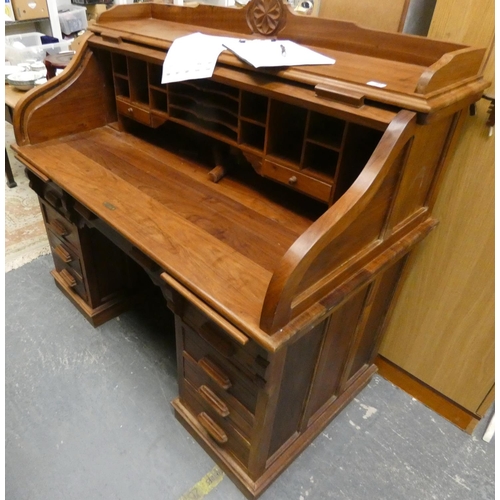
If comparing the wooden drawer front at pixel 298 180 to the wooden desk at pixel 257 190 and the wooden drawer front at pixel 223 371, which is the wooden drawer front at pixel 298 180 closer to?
the wooden desk at pixel 257 190

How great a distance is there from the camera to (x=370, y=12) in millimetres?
1098

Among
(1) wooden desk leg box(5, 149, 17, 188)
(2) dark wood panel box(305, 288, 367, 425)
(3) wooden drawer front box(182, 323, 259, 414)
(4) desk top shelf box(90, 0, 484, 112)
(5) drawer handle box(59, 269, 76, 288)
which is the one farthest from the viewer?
(1) wooden desk leg box(5, 149, 17, 188)

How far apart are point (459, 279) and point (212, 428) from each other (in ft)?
2.80

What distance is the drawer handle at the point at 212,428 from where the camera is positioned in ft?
3.92

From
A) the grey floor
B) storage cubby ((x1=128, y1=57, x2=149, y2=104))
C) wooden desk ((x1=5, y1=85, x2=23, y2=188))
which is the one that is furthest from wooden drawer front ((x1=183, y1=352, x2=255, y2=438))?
wooden desk ((x1=5, y1=85, x2=23, y2=188))

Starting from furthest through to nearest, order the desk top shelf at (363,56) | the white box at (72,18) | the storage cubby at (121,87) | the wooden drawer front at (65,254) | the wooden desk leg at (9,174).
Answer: the white box at (72,18) < the wooden desk leg at (9,174) < the wooden drawer front at (65,254) < the storage cubby at (121,87) < the desk top shelf at (363,56)

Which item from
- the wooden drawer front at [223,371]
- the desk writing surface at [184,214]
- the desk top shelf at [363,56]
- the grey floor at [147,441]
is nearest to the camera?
the desk top shelf at [363,56]

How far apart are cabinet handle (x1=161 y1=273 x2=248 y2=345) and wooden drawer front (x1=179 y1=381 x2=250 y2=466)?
1.52 feet

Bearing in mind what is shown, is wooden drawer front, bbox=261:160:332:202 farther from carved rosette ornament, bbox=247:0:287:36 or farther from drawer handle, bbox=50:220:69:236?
drawer handle, bbox=50:220:69:236

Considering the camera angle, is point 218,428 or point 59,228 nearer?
point 218,428

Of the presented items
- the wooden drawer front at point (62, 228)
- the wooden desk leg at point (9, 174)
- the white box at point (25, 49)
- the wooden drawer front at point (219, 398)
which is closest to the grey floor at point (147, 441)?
the wooden drawer front at point (219, 398)

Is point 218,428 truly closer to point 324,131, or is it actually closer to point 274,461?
point 274,461

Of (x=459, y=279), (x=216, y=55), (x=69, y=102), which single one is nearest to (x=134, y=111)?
(x=69, y=102)

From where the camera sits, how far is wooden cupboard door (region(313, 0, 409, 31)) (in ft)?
3.44
